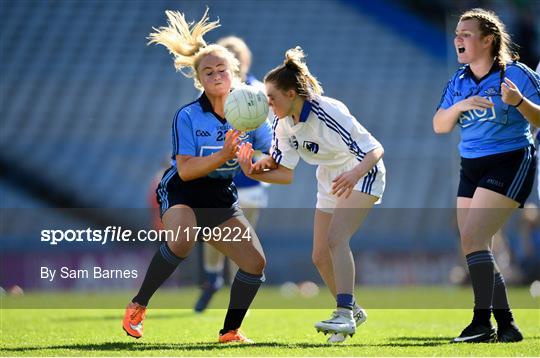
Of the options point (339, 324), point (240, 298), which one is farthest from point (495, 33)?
point (240, 298)

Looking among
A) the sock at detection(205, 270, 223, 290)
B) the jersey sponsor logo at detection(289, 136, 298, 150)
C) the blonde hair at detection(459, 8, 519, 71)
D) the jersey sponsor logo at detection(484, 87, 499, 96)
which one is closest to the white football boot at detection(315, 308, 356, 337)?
the jersey sponsor logo at detection(289, 136, 298, 150)

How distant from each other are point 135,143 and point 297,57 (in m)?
15.2

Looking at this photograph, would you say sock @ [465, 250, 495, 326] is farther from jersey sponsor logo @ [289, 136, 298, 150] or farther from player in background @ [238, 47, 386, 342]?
jersey sponsor logo @ [289, 136, 298, 150]

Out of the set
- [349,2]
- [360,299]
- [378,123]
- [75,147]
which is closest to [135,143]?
[75,147]

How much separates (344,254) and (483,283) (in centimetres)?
85

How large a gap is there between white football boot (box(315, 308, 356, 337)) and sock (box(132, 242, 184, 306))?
101 centimetres

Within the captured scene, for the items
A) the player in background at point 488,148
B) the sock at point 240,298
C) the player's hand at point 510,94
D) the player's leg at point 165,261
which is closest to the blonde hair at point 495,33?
the player in background at point 488,148

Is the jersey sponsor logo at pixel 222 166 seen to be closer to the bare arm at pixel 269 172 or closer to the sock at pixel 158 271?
the bare arm at pixel 269 172

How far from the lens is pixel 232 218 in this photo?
5984mm

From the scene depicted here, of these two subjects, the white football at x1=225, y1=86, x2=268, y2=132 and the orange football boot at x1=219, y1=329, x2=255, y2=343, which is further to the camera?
the orange football boot at x1=219, y1=329, x2=255, y2=343

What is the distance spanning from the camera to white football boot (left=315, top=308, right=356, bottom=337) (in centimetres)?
547

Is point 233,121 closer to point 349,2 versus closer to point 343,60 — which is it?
point 343,60

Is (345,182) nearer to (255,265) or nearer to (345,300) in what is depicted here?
(345,300)

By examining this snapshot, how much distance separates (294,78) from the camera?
5793 millimetres
